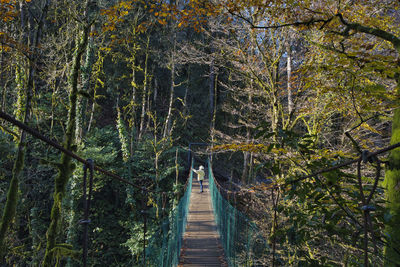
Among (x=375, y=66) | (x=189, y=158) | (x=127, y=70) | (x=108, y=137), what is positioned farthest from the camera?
→ (x=189, y=158)

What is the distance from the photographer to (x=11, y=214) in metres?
3.07

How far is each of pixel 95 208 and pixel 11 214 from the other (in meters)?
6.01

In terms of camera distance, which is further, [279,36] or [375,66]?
[279,36]

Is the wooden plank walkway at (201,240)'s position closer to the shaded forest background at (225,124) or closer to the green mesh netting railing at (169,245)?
the green mesh netting railing at (169,245)

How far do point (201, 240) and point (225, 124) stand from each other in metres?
3.67

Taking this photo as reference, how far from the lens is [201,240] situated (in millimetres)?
5637

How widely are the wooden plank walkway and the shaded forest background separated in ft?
→ 3.29

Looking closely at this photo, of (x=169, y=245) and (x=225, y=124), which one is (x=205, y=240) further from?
(x=225, y=124)

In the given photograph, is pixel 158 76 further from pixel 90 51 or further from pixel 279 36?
pixel 279 36

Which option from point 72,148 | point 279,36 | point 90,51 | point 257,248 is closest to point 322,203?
point 72,148

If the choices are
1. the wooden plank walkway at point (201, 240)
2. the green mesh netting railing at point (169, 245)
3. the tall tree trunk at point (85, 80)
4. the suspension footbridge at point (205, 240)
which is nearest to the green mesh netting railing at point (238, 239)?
the suspension footbridge at point (205, 240)

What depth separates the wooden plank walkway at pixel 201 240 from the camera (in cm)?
465

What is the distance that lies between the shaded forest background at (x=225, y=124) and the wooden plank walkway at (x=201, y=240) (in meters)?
1.00

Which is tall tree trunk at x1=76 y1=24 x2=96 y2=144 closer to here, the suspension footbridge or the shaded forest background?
the shaded forest background
